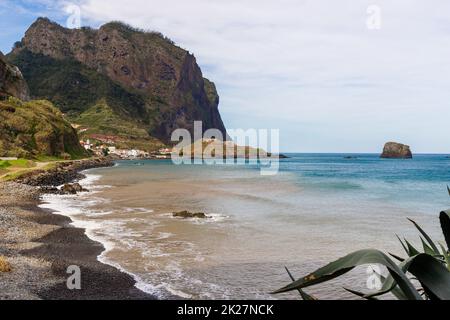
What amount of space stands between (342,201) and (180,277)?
92.5 ft

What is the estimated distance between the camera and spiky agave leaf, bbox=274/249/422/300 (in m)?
1.70

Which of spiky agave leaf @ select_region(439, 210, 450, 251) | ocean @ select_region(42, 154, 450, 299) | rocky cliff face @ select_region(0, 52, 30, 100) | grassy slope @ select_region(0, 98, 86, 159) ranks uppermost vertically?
rocky cliff face @ select_region(0, 52, 30, 100)

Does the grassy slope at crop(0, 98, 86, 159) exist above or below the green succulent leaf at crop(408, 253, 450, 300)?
above

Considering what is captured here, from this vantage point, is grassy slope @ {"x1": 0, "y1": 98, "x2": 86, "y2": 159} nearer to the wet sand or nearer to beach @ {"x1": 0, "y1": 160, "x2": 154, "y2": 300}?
beach @ {"x1": 0, "y1": 160, "x2": 154, "y2": 300}

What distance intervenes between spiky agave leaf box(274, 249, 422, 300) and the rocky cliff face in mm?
109844

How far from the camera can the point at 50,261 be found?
13.0m

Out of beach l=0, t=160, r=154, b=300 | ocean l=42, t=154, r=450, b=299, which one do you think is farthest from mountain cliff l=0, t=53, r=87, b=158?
beach l=0, t=160, r=154, b=300

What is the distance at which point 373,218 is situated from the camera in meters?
27.4

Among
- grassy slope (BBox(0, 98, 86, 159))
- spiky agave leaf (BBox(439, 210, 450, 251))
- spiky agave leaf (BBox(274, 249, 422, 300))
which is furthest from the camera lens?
grassy slope (BBox(0, 98, 86, 159))
